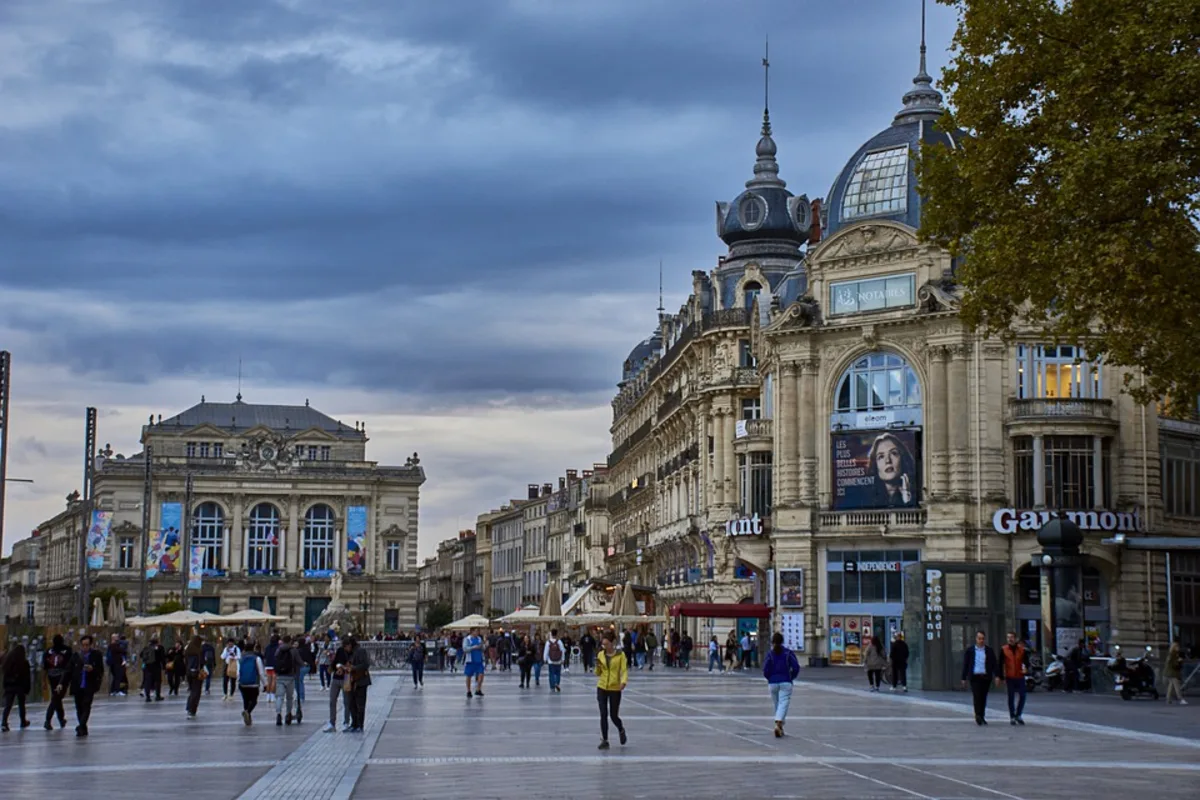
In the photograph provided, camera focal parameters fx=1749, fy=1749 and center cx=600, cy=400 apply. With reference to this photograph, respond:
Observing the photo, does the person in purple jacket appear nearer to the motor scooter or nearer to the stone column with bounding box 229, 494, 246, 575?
the motor scooter

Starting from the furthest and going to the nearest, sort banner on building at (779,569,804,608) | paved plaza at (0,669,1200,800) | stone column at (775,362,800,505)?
stone column at (775,362,800,505)
banner on building at (779,569,804,608)
paved plaza at (0,669,1200,800)

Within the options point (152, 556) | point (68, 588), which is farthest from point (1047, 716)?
point (68, 588)

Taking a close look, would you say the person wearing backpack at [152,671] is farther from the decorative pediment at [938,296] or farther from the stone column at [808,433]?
the decorative pediment at [938,296]

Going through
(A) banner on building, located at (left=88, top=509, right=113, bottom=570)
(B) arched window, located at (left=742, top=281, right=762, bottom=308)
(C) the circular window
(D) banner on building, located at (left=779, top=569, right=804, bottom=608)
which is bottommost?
(D) banner on building, located at (left=779, top=569, right=804, bottom=608)

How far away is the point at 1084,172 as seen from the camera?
25109mm

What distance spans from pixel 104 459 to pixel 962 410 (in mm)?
82954

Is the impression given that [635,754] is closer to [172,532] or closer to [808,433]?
[808,433]

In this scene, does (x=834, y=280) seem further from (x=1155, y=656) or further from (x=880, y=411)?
(x=1155, y=656)

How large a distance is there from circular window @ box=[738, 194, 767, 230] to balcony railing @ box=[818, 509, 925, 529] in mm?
20606

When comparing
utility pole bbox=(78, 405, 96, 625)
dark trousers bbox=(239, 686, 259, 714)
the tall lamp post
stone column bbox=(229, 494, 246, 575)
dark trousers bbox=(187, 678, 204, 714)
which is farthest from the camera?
stone column bbox=(229, 494, 246, 575)

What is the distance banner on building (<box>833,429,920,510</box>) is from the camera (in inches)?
2360

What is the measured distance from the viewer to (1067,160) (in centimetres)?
2566

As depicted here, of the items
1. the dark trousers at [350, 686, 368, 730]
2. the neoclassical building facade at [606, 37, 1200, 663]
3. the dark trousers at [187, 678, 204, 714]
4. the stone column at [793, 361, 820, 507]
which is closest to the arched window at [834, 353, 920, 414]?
the neoclassical building facade at [606, 37, 1200, 663]

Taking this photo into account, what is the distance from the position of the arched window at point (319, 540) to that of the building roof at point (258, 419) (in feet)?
27.4
